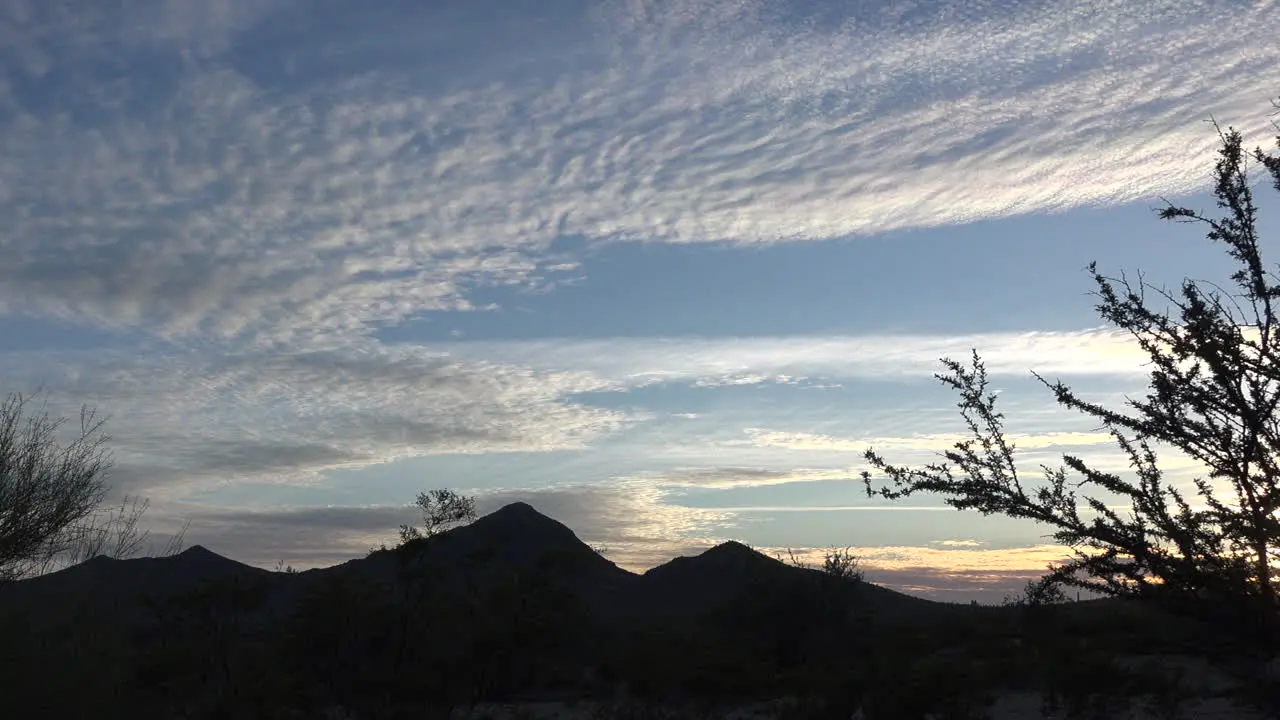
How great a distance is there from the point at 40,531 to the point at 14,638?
5314mm

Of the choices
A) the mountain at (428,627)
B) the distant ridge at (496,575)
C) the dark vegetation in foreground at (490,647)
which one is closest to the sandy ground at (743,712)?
the dark vegetation in foreground at (490,647)

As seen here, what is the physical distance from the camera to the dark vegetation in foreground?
51.6 feet

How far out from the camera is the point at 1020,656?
2125cm

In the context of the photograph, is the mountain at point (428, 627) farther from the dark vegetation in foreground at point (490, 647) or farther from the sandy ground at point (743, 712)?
the sandy ground at point (743, 712)

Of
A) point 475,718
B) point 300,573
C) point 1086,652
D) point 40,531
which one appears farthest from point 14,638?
point 300,573

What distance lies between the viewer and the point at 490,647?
27734 mm

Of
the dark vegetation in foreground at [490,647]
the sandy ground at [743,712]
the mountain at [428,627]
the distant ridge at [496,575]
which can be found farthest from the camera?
the mountain at [428,627]

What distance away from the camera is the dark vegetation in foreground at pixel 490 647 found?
619 inches

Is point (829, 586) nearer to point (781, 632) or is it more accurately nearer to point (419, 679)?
point (781, 632)

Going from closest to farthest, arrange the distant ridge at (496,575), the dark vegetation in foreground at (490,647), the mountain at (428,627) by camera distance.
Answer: the dark vegetation in foreground at (490,647), the distant ridge at (496,575), the mountain at (428,627)

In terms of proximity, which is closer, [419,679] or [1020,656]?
[1020,656]

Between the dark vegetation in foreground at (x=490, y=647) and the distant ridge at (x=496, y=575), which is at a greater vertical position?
the distant ridge at (x=496, y=575)

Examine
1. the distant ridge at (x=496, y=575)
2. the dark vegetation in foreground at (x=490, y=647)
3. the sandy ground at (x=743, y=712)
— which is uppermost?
the distant ridge at (x=496, y=575)

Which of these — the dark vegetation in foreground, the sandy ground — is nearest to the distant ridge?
the dark vegetation in foreground
